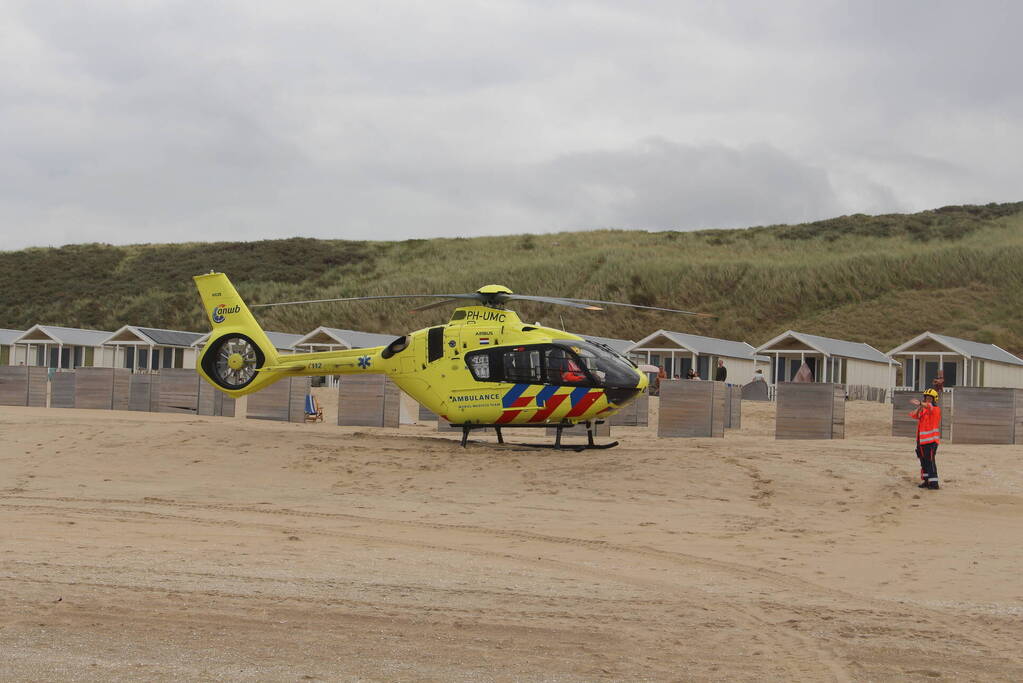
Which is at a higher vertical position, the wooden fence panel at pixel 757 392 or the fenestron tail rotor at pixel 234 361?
the fenestron tail rotor at pixel 234 361

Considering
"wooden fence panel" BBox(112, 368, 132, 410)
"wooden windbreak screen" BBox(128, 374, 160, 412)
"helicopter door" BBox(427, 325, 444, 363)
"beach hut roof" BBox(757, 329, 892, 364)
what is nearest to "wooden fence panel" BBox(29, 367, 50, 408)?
"wooden fence panel" BBox(112, 368, 132, 410)

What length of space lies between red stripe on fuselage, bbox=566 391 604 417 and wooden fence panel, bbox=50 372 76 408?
17815 mm

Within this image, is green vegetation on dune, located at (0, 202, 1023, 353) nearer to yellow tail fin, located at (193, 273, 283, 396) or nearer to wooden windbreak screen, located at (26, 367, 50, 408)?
wooden windbreak screen, located at (26, 367, 50, 408)

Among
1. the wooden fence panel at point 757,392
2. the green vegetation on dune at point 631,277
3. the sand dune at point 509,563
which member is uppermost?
the green vegetation on dune at point 631,277

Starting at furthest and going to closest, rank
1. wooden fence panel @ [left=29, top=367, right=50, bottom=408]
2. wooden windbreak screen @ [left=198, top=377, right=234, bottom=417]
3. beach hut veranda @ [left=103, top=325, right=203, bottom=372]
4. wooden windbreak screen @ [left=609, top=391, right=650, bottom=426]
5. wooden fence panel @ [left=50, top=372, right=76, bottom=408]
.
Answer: beach hut veranda @ [left=103, top=325, right=203, bottom=372], wooden fence panel @ [left=29, top=367, right=50, bottom=408], wooden fence panel @ [left=50, top=372, right=76, bottom=408], wooden windbreak screen @ [left=198, top=377, right=234, bottom=417], wooden windbreak screen @ [left=609, top=391, right=650, bottom=426]

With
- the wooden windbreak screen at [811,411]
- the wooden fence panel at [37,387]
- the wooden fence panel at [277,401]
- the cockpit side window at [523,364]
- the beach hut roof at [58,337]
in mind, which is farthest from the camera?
the beach hut roof at [58,337]

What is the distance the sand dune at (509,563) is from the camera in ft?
25.3

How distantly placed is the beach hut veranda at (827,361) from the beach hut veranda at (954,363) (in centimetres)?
97

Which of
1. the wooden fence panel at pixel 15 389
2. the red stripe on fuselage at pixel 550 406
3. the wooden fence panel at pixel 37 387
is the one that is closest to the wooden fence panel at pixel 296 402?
the wooden fence panel at pixel 37 387

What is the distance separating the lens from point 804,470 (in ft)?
51.3

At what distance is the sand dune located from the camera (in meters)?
7.70

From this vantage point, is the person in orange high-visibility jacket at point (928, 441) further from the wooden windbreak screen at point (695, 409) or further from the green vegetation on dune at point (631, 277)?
the green vegetation on dune at point (631, 277)

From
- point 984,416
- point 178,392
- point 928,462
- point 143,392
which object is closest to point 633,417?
point 984,416

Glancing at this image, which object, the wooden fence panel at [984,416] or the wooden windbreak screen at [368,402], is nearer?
the wooden fence panel at [984,416]
